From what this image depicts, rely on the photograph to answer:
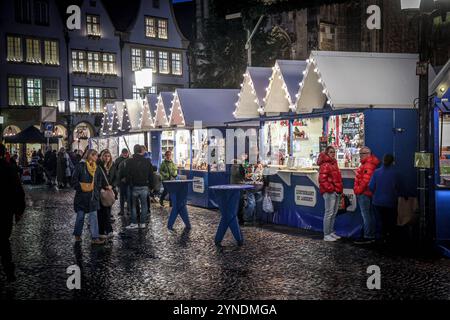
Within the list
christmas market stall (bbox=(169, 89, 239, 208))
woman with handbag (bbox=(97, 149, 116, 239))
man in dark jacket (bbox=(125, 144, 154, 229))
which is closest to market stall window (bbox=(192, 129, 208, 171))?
christmas market stall (bbox=(169, 89, 239, 208))

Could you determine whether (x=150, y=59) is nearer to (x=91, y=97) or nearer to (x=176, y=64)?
(x=176, y=64)

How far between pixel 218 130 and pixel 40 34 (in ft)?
101

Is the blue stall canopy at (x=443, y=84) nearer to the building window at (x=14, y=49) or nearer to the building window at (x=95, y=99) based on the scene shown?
the building window at (x=14, y=49)

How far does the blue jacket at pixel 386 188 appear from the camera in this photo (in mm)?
11227

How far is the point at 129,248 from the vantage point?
456 inches

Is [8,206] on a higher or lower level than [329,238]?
higher

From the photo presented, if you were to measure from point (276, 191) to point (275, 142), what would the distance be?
180 cm

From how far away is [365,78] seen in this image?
13.4 metres

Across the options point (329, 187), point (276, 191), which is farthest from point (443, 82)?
point (276, 191)

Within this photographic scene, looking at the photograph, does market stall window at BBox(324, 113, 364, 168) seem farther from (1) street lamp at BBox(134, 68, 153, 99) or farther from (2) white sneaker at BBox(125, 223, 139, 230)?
(1) street lamp at BBox(134, 68, 153, 99)

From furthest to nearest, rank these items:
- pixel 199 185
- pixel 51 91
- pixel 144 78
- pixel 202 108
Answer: pixel 51 91 < pixel 144 78 < pixel 202 108 < pixel 199 185

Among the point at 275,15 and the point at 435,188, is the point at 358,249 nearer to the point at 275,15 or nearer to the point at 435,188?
the point at 435,188

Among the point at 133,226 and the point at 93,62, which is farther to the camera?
the point at 93,62
